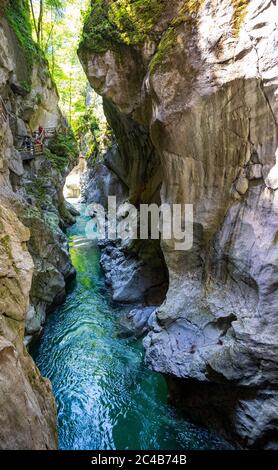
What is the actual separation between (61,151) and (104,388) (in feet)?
56.0

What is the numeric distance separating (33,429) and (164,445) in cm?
426

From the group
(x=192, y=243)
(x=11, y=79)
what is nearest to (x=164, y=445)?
(x=192, y=243)

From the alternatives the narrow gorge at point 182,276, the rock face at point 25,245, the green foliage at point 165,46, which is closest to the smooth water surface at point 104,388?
the narrow gorge at point 182,276

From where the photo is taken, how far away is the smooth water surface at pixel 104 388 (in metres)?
7.66

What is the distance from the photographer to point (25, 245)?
6.60 metres

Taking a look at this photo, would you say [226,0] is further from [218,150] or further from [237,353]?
[237,353]

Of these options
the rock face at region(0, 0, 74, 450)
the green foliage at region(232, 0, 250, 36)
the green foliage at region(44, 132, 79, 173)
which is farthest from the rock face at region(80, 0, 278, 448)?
the green foliage at region(44, 132, 79, 173)

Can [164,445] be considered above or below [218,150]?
below

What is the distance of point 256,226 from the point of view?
6723mm

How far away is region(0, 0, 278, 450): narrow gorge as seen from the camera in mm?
6133

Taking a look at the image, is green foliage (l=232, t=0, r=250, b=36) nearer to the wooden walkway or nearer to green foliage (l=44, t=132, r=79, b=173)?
the wooden walkway

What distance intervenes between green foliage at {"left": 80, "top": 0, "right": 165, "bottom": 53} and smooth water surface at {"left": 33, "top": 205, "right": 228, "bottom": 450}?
964cm

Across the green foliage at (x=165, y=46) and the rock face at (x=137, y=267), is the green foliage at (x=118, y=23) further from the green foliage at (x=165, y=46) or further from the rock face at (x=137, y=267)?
the rock face at (x=137, y=267)

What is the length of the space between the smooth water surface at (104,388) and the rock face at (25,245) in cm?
119
